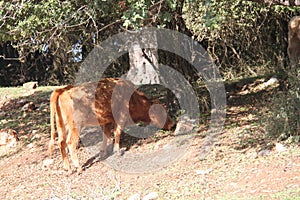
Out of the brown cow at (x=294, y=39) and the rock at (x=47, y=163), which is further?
the brown cow at (x=294, y=39)

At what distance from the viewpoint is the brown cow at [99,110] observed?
873 centimetres

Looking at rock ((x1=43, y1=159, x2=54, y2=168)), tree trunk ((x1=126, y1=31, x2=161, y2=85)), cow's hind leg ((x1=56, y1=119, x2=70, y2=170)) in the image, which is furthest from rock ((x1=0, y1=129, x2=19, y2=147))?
tree trunk ((x1=126, y1=31, x2=161, y2=85))

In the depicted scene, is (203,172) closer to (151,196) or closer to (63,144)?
(151,196)

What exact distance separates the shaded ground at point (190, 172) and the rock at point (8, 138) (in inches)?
5.6

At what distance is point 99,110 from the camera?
916cm

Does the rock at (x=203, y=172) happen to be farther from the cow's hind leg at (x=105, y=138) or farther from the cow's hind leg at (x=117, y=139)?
the cow's hind leg at (x=105, y=138)

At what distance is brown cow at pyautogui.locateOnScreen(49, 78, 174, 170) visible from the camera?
28.6 feet

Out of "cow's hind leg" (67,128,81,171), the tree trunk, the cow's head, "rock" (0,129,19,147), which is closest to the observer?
"cow's hind leg" (67,128,81,171)

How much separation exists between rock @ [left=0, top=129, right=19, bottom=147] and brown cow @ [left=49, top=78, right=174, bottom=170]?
173 centimetres

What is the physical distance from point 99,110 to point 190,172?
2383 millimetres

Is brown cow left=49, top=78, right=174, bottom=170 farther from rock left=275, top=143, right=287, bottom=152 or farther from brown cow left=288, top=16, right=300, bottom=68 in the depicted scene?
brown cow left=288, top=16, right=300, bottom=68

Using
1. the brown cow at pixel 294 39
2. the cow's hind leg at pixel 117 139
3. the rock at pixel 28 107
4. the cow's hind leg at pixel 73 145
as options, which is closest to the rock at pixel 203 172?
the cow's hind leg at pixel 117 139

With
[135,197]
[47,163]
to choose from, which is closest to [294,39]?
[47,163]

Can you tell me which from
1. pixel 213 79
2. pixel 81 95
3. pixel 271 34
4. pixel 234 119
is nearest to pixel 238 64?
pixel 271 34
